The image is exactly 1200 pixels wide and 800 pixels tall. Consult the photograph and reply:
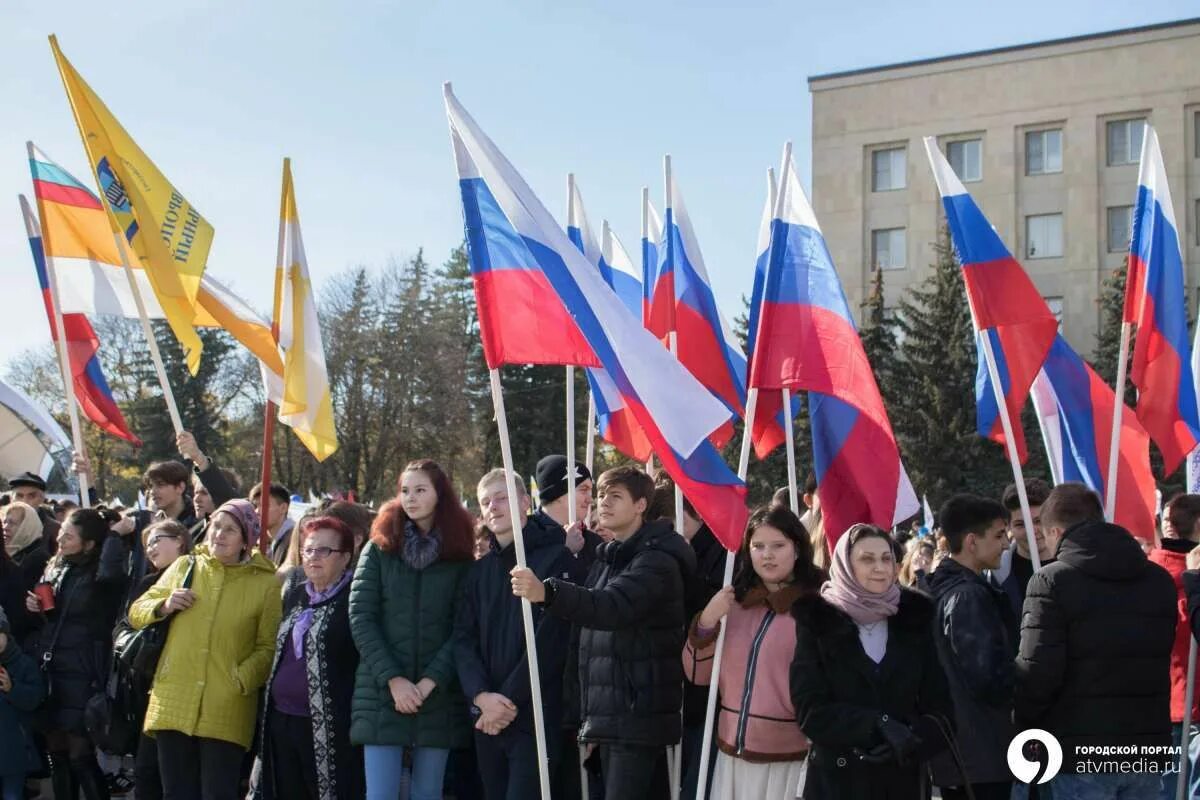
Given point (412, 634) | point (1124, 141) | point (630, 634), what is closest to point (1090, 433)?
point (630, 634)

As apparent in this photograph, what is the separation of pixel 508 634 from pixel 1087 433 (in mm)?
4544

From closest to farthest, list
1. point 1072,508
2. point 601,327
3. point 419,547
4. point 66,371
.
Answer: point 1072,508 < point 601,327 < point 419,547 < point 66,371

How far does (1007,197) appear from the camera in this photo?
165 ft

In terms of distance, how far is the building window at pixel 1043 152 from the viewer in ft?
164

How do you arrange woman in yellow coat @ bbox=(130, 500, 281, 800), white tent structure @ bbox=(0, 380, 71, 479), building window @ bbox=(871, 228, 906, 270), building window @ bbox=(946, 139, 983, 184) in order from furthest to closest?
building window @ bbox=(871, 228, 906, 270) → building window @ bbox=(946, 139, 983, 184) → white tent structure @ bbox=(0, 380, 71, 479) → woman in yellow coat @ bbox=(130, 500, 281, 800)

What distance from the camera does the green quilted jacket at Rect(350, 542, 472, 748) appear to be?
6391 mm

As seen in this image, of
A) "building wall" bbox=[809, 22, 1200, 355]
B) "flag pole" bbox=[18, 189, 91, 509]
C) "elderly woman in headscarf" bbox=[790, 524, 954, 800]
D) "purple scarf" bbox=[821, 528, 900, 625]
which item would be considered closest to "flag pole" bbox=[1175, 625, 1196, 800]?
"elderly woman in headscarf" bbox=[790, 524, 954, 800]

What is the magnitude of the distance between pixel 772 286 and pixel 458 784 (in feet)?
11.1

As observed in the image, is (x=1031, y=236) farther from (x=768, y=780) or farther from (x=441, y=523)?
(x=768, y=780)

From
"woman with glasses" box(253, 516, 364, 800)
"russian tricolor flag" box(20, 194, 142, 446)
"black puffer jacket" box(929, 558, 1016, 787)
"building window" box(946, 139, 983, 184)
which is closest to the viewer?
"black puffer jacket" box(929, 558, 1016, 787)

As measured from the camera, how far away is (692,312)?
8.97 m

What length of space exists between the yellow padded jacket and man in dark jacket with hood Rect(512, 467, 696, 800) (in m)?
1.90

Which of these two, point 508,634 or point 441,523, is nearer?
point 508,634

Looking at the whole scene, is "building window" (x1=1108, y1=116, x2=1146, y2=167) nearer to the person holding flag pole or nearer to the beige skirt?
the person holding flag pole
